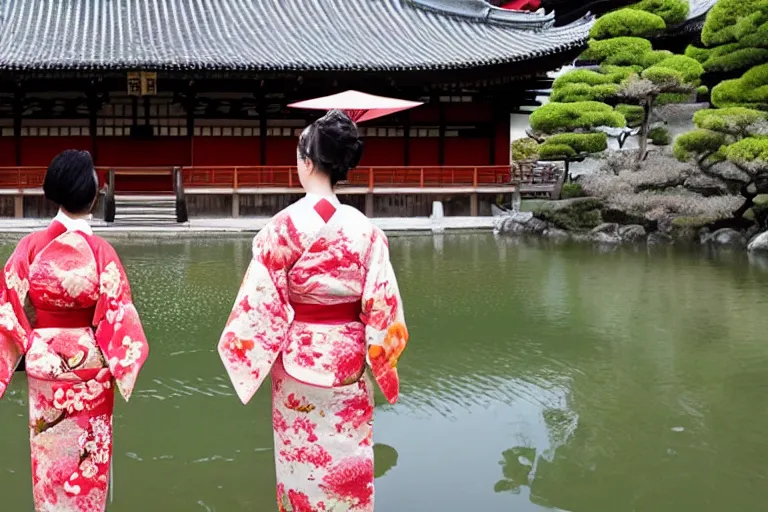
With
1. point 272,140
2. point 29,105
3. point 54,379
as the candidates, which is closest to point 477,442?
point 54,379

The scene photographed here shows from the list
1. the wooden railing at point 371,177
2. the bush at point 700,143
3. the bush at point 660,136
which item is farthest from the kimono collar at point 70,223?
the bush at point 660,136

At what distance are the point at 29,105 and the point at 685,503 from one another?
19961 millimetres

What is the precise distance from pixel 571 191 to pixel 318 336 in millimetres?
17445

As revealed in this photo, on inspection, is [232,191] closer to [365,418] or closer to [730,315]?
[730,315]

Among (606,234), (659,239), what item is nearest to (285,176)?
(606,234)

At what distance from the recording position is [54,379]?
116 inches

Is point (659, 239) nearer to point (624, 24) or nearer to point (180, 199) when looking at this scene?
point (624, 24)

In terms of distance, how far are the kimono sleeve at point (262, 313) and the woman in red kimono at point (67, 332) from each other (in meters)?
0.43

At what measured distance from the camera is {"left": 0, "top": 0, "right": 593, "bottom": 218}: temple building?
1906 centimetres

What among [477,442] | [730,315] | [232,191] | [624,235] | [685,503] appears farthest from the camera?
[232,191]

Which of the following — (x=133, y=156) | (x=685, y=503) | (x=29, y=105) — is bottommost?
(x=685, y=503)

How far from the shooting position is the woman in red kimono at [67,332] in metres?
2.94

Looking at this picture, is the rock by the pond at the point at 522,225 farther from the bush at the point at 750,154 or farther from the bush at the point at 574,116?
the bush at the point at 750,154

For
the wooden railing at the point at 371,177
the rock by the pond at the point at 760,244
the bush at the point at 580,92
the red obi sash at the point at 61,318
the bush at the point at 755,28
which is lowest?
the rock by the pond at the point at 760,244
